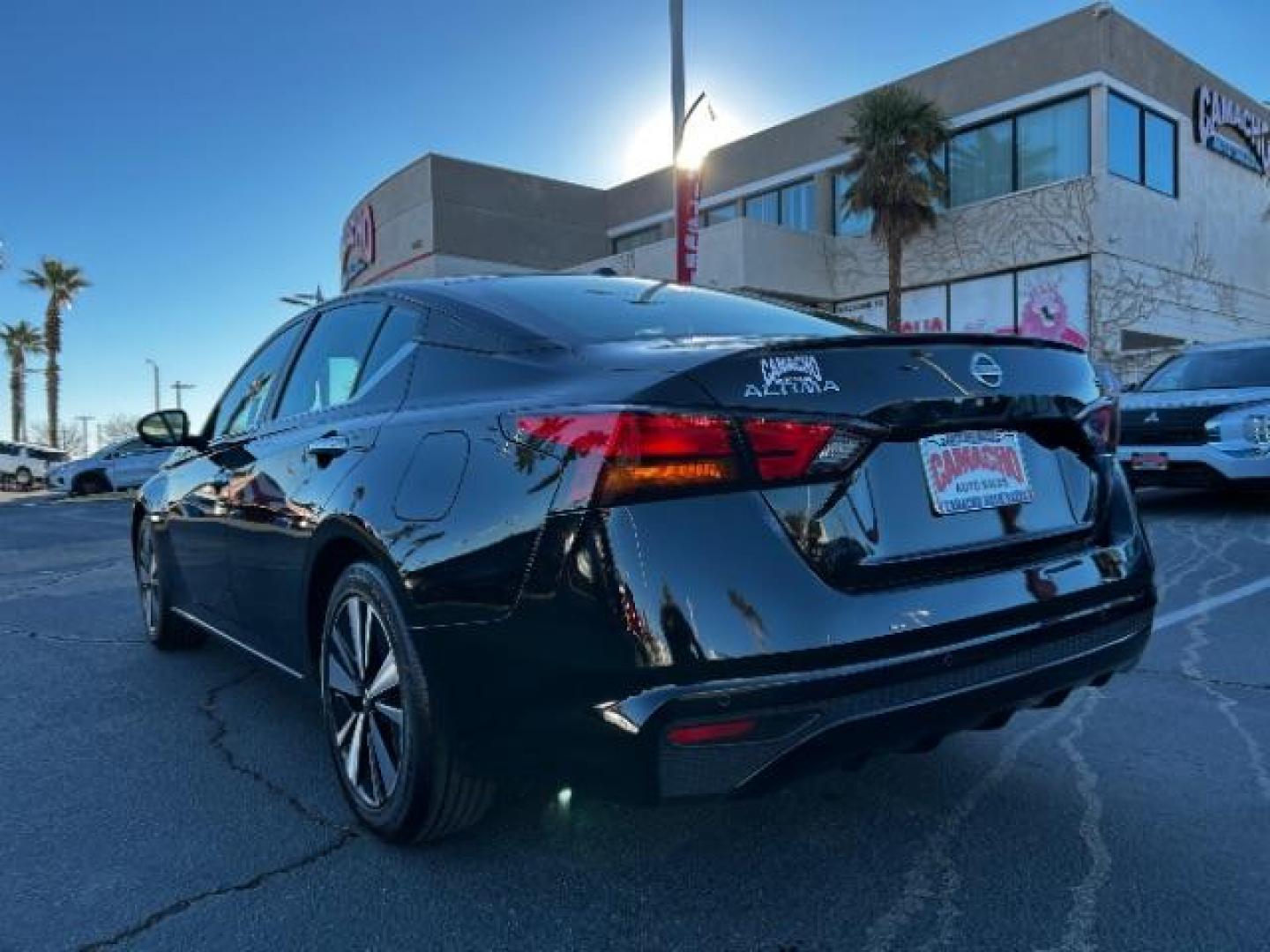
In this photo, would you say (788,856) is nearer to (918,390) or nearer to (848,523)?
(848,523)

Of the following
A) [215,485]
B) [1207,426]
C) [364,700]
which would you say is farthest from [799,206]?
[364,700]

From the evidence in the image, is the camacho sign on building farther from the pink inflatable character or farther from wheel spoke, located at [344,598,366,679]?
wheel spoke, located at [344,598,366,679]

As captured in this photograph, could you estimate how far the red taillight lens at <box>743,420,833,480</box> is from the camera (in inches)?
76.8

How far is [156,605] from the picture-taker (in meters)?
4.76

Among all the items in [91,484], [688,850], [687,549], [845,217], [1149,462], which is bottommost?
[688,850]

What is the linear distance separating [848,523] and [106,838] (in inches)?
84.3

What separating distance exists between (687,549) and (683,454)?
185mm

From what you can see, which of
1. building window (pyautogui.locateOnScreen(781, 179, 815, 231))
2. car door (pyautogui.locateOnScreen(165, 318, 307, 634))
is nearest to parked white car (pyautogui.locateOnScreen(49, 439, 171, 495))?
building window (pyautogui.locateOnScreen(781, 179, 815, 231))

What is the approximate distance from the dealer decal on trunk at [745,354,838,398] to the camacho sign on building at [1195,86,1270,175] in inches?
956

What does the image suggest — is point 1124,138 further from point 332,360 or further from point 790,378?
point 790,378

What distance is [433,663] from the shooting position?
224 centimetres

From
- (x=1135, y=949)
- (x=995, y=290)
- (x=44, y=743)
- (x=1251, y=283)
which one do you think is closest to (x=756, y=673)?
(x=1135, y=949)

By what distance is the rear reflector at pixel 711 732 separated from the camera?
185cm

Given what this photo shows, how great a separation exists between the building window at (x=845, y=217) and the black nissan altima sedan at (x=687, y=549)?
22183 mm
